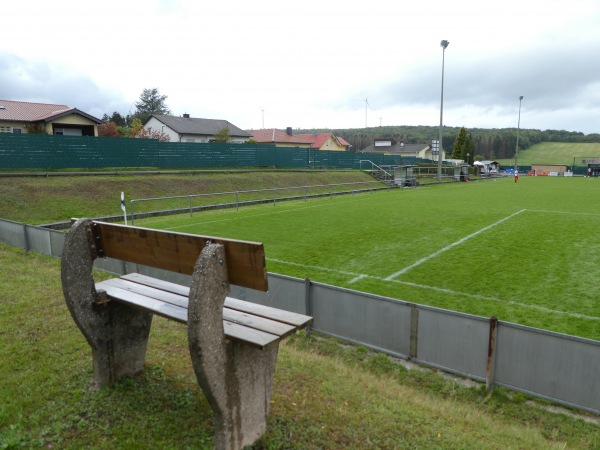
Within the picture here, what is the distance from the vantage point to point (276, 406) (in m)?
3.78

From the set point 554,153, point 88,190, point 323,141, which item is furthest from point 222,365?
point 554,153

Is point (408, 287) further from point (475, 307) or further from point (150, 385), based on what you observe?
point (150, 385)

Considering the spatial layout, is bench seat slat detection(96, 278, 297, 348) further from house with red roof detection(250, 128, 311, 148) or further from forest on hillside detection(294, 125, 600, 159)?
forest on hillside detection(294, 125, 600, 159)

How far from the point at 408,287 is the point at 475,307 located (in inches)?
56.5

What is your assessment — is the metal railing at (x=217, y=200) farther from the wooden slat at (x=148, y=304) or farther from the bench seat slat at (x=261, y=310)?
the wooden slat at (x=148, y=304)

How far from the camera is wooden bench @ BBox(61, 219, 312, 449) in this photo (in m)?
2.87

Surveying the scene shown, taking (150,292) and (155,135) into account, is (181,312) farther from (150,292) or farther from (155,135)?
(155,135)

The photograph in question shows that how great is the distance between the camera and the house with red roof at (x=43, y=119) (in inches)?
1319

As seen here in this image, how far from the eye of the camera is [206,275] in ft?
9.29

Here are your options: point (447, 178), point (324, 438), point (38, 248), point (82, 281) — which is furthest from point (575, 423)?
point (447, 178)

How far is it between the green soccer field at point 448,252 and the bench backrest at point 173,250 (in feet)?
17.9

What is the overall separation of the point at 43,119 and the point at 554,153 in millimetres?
145042

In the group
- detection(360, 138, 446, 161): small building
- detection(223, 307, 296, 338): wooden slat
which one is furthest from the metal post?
detection(360, 138, 446, 161): small building

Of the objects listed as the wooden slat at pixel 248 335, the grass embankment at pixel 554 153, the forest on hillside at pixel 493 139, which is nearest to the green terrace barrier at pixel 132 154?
the wooden slat at pixel 248 335
